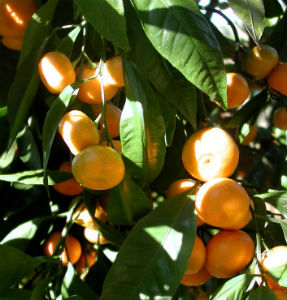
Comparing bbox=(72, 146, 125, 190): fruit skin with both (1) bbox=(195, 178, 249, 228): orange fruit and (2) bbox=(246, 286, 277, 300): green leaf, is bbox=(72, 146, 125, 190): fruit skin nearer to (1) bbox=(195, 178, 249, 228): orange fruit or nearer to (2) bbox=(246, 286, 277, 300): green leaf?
(1) bbox=(195, 178, 249, 228): orange fruit

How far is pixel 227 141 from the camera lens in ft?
2.25

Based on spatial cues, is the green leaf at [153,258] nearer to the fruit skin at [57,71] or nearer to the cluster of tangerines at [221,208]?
the cluster of tangerines at [221,208]

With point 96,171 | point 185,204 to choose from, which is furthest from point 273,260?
point 96,171

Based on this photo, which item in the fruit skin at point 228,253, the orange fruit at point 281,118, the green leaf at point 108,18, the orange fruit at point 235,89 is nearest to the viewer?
the green leaf at point 108,18

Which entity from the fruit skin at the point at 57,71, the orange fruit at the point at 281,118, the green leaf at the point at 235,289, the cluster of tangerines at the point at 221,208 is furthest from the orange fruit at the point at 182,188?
the orange fruit at the point at 281,118

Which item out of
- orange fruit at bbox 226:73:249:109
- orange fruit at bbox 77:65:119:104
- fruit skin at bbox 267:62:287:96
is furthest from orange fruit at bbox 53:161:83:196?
fruit skin at bbox 267:62:287:96

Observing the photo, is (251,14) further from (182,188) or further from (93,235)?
(93,235)

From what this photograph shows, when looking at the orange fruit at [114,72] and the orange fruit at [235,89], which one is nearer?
the orange fruit at [114,72]

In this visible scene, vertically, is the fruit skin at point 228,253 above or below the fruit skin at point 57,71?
below

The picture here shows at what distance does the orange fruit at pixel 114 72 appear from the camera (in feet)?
2.22

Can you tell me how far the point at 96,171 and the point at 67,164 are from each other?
0.97 ft

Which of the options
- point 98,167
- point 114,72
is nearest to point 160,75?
point 114,72

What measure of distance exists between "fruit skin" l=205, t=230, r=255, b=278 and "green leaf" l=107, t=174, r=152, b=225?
122mm

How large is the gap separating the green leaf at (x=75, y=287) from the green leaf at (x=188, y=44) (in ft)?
1.23
